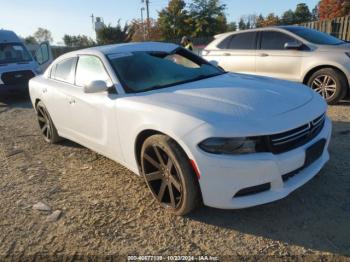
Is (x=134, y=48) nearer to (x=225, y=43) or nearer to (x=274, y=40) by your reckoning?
(x=274, y=40)

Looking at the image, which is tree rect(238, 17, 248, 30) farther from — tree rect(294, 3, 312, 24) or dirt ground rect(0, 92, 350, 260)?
dirt ground rect(0, 92, 350, 260)

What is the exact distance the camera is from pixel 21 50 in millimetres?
11266

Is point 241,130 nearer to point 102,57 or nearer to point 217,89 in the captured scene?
point 217,89

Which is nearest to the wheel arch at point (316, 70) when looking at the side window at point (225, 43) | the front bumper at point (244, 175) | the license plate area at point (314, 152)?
the side window at point (225, 43)

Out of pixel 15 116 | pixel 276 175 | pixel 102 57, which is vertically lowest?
pixel 15 116

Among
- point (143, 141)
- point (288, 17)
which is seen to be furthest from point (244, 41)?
point (288, 17)

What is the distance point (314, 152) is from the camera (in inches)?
123

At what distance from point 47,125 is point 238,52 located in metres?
4.43

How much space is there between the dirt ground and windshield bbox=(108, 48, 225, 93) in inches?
44.9

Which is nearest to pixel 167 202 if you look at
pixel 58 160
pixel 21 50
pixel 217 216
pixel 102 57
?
pixel 217 216

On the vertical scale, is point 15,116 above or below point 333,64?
below

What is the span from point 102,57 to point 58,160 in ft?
5.81

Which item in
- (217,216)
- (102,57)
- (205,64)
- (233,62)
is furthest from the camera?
(233,62)

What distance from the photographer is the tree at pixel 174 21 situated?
4953 cm
